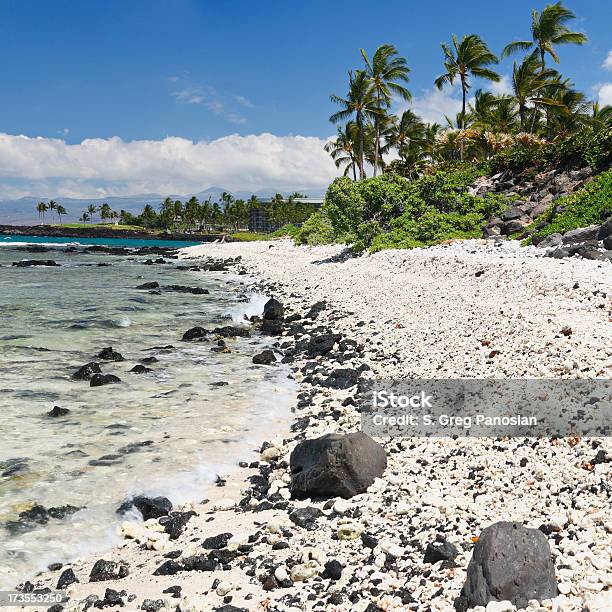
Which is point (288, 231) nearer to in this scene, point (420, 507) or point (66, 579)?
point (420, 507)

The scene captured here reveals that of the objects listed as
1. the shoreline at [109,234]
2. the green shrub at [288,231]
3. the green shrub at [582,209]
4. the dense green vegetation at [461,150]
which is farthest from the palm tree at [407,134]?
the shoreline at [109,234]

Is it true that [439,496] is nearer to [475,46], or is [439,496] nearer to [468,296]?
[468,296]

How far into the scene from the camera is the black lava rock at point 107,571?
5.93 m

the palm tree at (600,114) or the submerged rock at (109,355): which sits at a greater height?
the palm tree at (600,114)

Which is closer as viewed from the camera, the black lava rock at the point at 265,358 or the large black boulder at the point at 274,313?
the black lava rock at the point at 265,358

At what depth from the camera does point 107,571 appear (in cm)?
600

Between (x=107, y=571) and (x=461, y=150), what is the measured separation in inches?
1876

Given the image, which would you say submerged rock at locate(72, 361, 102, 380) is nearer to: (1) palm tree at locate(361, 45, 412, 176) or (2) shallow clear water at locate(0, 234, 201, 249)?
(1) palm tree at locate(361, 45, 412, 176)

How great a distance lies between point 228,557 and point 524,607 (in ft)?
10.6

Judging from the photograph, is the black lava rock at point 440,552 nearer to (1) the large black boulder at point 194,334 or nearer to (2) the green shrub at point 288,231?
(1) the large black boulder at point 194,334

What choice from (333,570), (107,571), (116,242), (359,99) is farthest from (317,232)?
(116,242)

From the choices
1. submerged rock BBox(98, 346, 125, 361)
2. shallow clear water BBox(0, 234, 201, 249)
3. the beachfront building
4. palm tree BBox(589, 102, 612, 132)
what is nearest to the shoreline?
shallow clear water BBox(0, 234, 201, 249)

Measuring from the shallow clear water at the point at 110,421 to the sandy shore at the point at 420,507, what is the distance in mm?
638

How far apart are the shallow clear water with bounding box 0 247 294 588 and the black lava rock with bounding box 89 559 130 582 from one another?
27.2 inches
